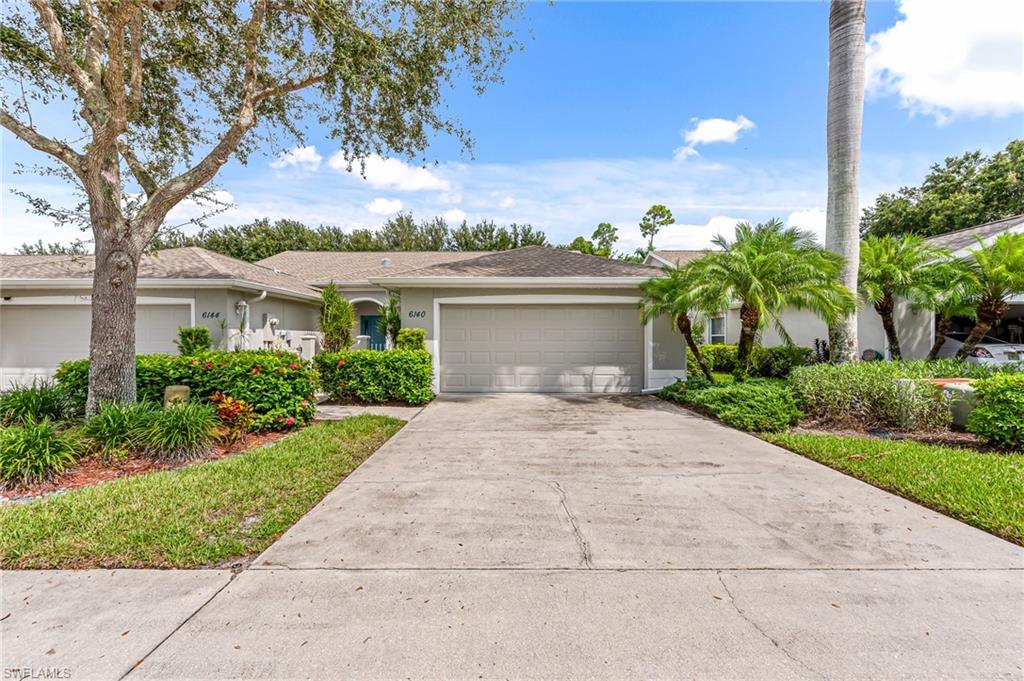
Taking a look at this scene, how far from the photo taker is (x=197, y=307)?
1101 centimetres

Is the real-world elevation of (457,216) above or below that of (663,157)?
above

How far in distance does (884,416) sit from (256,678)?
29.1 feet

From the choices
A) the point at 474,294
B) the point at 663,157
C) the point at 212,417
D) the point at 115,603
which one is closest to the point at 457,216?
the point at 663,157

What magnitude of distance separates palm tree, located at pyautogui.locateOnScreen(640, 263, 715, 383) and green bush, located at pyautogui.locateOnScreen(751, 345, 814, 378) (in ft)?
9.94

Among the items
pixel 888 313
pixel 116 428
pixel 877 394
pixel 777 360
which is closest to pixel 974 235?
pixel 888 313

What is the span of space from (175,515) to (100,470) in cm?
225

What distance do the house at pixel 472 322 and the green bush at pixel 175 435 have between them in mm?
5694

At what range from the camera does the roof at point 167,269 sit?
10.9m

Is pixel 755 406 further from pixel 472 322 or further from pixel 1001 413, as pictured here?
pixel 472 322

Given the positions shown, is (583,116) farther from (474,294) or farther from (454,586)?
(454,586)

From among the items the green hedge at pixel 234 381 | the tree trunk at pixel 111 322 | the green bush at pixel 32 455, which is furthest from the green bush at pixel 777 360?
the green bush at pixel 32 455

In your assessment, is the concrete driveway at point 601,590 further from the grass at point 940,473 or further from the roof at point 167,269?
the roof at point 167,269

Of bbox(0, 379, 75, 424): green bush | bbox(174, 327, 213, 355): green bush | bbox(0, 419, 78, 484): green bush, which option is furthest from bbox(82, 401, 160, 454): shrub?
bbox(174, 327, 213, 355): green bush

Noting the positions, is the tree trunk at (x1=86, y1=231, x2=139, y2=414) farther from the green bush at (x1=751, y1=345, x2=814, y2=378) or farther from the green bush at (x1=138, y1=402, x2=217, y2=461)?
the green bush at (x1=751, y1=345, x2=814, y2=378)
